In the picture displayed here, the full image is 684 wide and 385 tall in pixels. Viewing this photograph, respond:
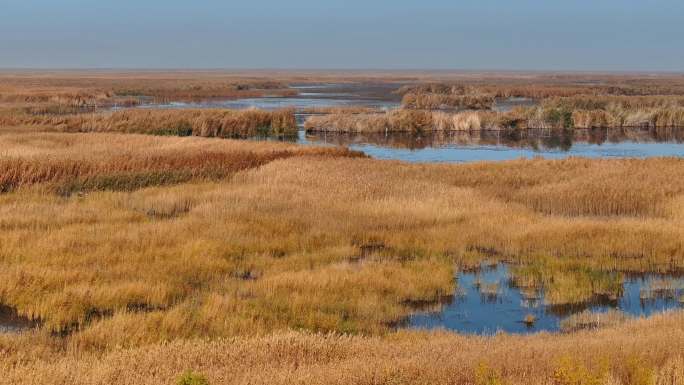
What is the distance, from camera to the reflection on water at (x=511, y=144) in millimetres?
39125

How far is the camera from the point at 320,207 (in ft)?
66.8

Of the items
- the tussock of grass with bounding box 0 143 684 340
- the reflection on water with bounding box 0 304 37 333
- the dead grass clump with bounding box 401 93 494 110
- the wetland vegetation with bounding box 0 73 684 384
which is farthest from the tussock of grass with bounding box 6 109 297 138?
the reflection on water with bounding box 0 304 37 333

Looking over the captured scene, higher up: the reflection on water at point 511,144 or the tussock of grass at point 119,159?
the tussock of grass at point 119,159

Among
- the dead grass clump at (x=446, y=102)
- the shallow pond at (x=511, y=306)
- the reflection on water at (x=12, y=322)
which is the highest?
the dead grass clump at (x=446, y=102)

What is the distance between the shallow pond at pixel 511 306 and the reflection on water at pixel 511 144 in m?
21.9

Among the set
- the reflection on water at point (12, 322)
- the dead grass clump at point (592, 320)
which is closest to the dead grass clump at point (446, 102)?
the dead grass clump at point (592, 320)

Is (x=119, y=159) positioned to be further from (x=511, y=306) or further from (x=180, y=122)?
(x=180, y=122)

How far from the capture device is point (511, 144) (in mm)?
45125

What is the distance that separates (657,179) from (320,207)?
10916mm

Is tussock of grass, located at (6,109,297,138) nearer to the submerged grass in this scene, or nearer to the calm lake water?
the calm lake water

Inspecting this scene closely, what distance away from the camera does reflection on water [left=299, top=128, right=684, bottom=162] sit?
1540 inches

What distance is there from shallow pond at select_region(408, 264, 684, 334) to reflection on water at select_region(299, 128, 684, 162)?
2194cm

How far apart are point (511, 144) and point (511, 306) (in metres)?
33.2

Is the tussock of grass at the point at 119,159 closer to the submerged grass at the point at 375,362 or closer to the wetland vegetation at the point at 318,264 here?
the wetland vegetation at the point at 318,264
